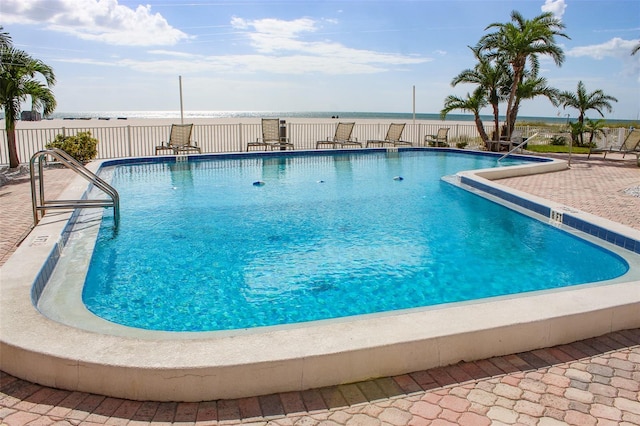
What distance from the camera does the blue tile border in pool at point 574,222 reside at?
561 centimetres

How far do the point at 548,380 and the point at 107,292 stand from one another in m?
3.85

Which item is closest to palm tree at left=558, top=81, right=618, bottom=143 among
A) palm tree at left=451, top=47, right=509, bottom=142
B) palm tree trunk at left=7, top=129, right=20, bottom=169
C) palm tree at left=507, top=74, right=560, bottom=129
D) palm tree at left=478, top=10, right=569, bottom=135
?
palm tree at left=507, top=74, right=560, bottom=129

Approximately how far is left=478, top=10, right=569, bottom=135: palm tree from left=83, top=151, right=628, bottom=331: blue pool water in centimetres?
860

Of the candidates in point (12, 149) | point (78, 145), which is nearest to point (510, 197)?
point (78, 145)

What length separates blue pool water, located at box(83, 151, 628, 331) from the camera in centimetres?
446

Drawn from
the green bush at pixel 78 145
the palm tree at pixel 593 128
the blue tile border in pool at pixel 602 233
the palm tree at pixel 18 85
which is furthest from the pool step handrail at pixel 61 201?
the palm tree at pixel 593 128

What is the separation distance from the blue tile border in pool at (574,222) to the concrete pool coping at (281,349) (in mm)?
2577

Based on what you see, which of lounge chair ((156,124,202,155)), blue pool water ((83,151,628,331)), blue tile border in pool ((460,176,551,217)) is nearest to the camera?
→ blue pool water ((83,151,628,331))

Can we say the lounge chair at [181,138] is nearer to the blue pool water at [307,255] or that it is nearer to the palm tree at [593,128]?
the blue pool water at [307,255]

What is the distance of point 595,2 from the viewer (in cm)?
1576

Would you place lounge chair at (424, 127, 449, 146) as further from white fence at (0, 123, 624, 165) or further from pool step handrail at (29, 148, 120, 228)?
pool step handrail at (29, 148, 120, 228)

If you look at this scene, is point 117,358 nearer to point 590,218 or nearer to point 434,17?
point 590,218

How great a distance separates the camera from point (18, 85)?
1041 centimetres

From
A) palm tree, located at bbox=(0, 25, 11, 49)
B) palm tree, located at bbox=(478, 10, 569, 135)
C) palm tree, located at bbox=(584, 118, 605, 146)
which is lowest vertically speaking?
palm tree, located at bbox=(584, 118, 605, 146)
